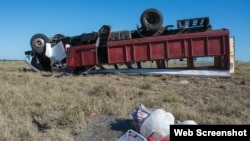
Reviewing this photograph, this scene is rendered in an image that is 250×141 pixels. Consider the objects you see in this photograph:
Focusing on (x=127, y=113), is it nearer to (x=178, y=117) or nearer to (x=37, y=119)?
(x=178, y=117)

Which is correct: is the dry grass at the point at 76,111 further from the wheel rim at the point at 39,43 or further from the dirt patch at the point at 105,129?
the wheel rim at the point at 39,43

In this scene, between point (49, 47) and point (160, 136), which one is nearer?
point (160, 136)

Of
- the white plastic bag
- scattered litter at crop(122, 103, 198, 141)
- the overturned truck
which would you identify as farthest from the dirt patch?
the overturned truck

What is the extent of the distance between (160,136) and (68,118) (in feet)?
7.44

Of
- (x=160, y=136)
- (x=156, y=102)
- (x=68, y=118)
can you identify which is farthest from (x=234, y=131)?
(x=156, y=102)

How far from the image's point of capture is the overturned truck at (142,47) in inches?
595

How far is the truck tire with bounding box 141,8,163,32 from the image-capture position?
15898 millimetres

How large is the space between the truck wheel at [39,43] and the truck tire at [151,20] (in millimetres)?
5122

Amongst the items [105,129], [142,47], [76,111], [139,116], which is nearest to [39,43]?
[142,47]

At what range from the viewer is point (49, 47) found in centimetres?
1752

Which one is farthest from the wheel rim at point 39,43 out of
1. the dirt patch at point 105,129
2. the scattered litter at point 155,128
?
the scattered litter at point 155,128

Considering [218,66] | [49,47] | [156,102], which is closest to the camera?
[156,102]

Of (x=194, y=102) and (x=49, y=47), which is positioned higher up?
(x=49, y=47)

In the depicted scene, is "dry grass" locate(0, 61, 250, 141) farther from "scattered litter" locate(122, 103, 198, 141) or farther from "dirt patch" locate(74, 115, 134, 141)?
"scattered litter" locate(122, 103, 198, 141)
